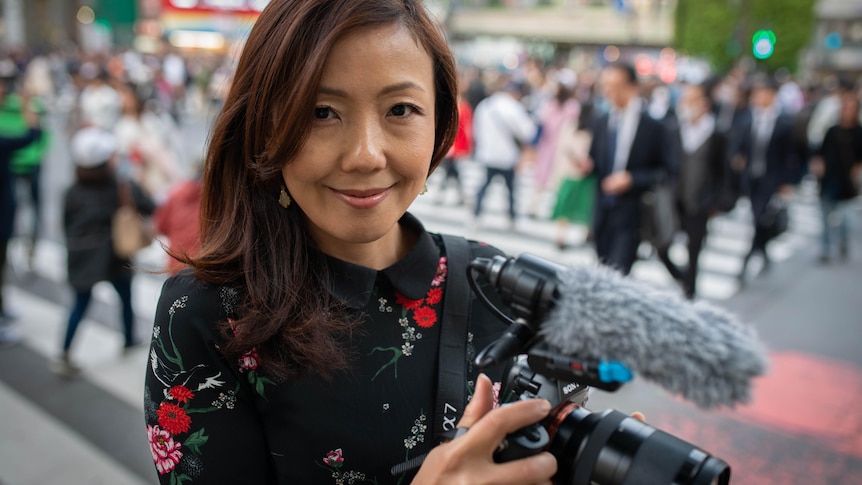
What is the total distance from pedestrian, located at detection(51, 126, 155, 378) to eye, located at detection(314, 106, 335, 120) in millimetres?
3813

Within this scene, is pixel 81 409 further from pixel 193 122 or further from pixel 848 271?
pixel 193 122

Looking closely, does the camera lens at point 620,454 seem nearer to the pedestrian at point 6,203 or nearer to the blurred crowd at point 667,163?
the blurred crowd at point 667,163

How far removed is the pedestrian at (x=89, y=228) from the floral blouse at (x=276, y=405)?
12.1ft

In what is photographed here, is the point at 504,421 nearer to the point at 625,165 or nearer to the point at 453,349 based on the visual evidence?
the point at 453,349

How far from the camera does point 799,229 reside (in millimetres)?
Answer: 9953

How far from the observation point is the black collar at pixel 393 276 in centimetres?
130

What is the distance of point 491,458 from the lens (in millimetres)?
898

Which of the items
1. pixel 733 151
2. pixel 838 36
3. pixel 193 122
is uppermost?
pixel 838 36

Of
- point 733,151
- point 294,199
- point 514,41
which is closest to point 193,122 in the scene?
point 733,151

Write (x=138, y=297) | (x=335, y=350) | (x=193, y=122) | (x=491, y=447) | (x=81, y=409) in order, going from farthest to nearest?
(x=193, y=122) < (x=138, y=297) < (x=81, y=409) < (x=335, y=350) < (x=491, y=447)

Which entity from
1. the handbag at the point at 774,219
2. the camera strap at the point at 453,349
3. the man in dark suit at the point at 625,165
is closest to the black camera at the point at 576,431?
the camera strap at the point at 453,349

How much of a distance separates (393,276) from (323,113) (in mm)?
344

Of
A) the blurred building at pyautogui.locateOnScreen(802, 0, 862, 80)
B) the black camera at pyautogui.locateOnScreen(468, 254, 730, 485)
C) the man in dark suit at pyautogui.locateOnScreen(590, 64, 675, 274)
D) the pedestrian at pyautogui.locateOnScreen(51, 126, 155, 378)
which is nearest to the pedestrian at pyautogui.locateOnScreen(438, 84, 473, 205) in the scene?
the man in dark suit at pyautogui.locateOnScreen(590, 64, 675, 274)

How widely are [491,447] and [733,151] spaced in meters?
7.49
